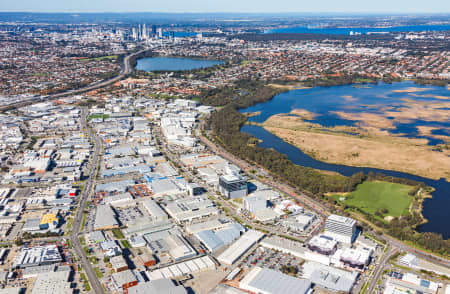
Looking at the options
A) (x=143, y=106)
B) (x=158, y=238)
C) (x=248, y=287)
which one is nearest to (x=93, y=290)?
(x=158, y=238)

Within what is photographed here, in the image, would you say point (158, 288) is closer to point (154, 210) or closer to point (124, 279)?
point (124, 279)

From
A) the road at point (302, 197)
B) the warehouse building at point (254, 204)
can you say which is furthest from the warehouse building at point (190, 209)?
the road at point (302, 197)

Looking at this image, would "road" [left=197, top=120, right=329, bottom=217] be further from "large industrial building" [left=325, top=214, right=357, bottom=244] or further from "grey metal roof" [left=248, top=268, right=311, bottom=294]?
"grey metal roof" [left=248, top=268, right=311, bottom=294]

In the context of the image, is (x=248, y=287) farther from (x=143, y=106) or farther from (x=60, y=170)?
(x=143, y=106)

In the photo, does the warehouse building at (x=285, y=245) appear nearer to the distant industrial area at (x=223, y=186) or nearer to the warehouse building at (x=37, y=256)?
the distant industrial area at (x=223, y=186)

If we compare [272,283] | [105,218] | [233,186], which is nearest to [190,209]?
[233,186]
